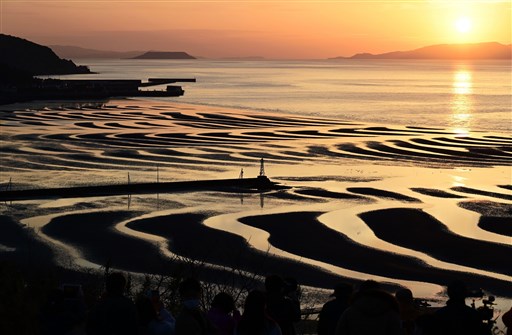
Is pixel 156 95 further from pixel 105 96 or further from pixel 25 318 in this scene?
pixel 25 318

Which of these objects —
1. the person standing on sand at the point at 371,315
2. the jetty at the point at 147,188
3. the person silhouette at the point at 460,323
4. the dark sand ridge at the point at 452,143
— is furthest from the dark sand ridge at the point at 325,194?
the person standing on sand at the point at 371,315

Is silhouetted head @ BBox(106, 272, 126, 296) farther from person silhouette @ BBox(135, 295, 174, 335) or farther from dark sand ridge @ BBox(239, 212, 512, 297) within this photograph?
dark sand ridge @ BBox(239, 212, 512, 297)

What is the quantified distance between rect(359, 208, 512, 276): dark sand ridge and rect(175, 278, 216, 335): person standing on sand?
15.2 m

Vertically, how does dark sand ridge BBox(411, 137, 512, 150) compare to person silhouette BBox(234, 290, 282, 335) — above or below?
below

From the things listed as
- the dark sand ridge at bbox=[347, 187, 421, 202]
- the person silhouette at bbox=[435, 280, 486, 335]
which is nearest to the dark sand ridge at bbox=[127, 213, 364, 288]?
the dark sand ridge at bbox=[347, 187, 421, 202]

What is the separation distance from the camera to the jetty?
3369cm

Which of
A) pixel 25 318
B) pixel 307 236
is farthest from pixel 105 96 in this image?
pixel 25 318

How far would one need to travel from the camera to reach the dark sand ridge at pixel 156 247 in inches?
887

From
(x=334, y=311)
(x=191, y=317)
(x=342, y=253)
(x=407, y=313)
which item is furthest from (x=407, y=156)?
(x=191, y=317)

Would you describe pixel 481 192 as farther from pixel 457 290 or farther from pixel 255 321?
pixel 255 321

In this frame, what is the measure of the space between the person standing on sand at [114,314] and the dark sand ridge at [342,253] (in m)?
13.4

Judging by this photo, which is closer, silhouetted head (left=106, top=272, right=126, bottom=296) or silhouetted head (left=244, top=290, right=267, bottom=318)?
silhouetted head (left=244, top=290, right=267, bottom=318)

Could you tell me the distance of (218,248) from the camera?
990 inches

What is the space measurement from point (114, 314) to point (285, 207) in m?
23.0
